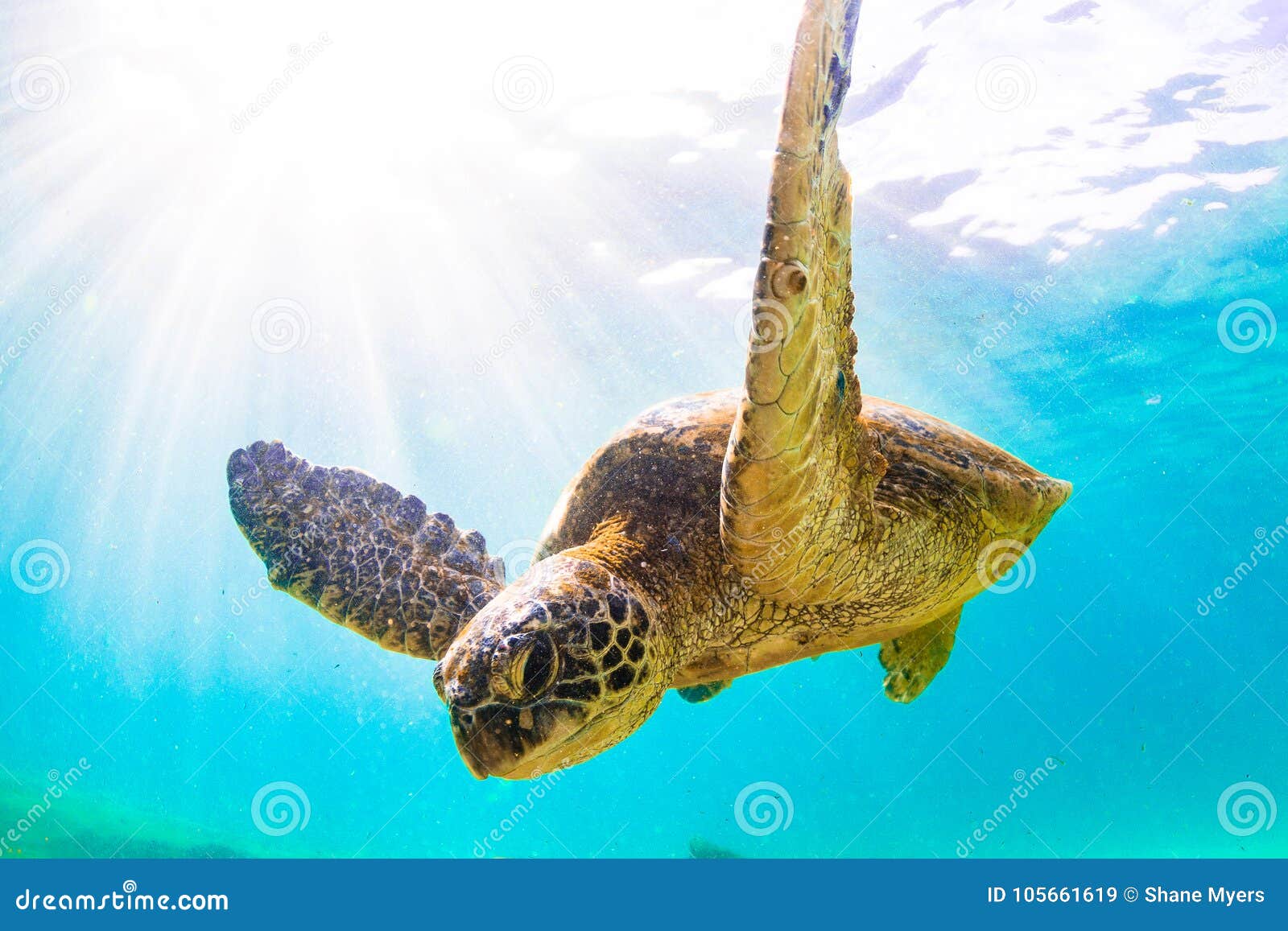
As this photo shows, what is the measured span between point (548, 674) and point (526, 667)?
7 cm

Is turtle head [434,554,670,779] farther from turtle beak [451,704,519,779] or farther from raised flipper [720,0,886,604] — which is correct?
raised flipper [720,0,886,604]

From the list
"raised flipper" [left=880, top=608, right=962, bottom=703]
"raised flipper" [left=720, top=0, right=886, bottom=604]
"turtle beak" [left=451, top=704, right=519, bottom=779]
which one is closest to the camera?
"raised flipper" [left=720, top=0, right=886, bottom=604]

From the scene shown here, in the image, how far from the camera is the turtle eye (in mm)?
1927

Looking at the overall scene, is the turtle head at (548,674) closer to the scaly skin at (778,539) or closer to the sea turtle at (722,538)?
the sea turtle at (722,538)

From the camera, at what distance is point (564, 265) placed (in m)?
16.6

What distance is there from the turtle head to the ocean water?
5.93 ft

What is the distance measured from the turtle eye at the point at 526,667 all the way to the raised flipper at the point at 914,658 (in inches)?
135

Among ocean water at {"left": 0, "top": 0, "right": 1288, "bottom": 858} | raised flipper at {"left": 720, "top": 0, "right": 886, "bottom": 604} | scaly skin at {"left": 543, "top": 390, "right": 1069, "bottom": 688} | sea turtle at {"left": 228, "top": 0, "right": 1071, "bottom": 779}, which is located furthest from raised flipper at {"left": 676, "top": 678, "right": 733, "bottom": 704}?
raised flipper at {"left": 720, "top": 0, "right": 886, "bottom": 604}

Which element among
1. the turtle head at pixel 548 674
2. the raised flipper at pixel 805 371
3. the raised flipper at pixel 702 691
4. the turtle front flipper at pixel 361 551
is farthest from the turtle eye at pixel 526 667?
the raised flipper at pixel 702 691

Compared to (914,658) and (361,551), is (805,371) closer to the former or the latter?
(361,551)

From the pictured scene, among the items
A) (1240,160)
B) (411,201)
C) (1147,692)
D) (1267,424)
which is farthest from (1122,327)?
(1147,692)

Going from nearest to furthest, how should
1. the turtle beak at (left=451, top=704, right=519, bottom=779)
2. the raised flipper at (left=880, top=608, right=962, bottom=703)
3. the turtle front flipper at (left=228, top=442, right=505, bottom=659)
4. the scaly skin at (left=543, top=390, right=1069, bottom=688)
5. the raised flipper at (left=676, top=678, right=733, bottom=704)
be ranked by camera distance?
the turtle beak at (left=451, top=704, right=519, bottom=779) < the scaly skin at (left=543, top=390, right=1069, bottom=688) < the turtle front flipper at (left=228, top=442, right=505, bottom=659) < the raised flipper at (left=676, top=678, right=733, bottom=704) < the raised flipper at (left=880, top=608, right=962, bottom=703)

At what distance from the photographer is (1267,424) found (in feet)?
78.4
